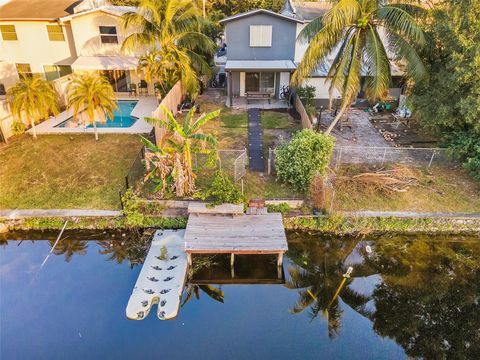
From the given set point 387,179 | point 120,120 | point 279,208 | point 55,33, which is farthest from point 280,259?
point 55,33

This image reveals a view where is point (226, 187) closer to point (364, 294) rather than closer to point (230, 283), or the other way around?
point (230, 283)

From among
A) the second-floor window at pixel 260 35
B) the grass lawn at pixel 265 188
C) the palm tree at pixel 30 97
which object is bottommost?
the grass lawn at pixel 265 188

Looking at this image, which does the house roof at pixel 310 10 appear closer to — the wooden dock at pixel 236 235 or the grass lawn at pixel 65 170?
the grass lawn at pixel 65 170

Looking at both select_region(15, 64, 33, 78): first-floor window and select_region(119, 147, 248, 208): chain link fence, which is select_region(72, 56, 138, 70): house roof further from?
select_region(119, 147, 248, 208): chain link fence

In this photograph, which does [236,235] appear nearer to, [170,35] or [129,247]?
[129,247]

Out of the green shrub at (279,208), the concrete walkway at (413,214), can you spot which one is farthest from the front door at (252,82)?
the concrete walkway at (413,214)

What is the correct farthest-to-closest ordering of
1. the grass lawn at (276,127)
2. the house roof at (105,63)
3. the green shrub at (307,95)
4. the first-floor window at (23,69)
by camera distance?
the first-floor window at (23,69) < the house roof at (105,63) < the green shrub at (307,95) < the grass lawn at (276,127)

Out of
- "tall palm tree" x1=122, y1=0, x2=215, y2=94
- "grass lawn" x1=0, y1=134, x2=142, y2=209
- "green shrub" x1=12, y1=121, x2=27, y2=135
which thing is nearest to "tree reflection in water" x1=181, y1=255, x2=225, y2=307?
"grass lawn" x1=0, y1=134, x2=142, y2=209
